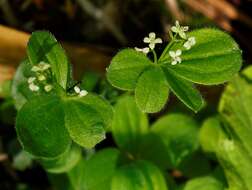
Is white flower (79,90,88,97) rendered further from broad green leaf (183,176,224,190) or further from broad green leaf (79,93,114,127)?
broad green leaf (183,176,224,190)

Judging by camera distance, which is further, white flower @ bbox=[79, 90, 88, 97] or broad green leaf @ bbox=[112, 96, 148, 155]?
broad green leaf @ bbox=[112, 96, 148, 155]

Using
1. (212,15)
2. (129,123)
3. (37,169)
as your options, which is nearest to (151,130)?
(129,123)

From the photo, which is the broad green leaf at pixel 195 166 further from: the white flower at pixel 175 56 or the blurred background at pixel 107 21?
the white flower at pixel 175 56

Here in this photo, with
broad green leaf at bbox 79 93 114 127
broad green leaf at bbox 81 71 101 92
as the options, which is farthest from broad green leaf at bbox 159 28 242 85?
broad green leaf at bbox 81 71 101 92

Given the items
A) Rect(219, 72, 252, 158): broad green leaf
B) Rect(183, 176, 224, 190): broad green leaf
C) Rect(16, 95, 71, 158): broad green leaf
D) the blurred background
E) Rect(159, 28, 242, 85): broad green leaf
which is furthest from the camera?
the blurred background

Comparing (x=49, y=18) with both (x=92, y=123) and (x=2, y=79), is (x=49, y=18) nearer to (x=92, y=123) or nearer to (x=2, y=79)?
(x=2, y=79)

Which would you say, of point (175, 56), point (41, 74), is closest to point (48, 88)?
point (41, 74)
